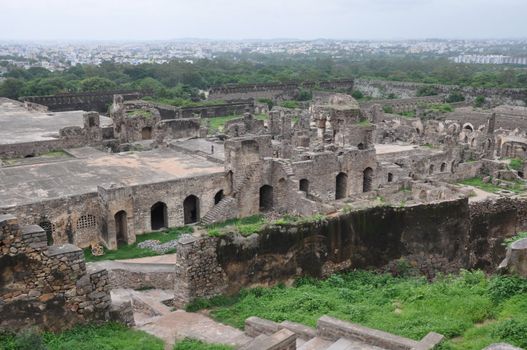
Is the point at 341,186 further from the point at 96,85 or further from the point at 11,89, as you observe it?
the point at 96,85

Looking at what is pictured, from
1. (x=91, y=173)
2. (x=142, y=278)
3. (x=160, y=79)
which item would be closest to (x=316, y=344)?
(x=142, y=278)

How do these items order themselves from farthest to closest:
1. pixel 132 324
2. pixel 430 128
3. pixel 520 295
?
1. pixel 430 128
2. pixel 132 324
3. pixel 520 295

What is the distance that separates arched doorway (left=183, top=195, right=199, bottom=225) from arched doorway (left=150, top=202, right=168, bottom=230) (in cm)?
103

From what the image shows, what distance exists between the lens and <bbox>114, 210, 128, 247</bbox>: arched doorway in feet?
74.4

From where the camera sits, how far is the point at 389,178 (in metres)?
30.6

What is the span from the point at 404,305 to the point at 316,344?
8.18ft

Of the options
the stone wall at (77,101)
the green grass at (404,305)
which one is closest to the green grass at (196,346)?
the green grass at (404,305)

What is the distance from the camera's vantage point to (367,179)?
3005cm

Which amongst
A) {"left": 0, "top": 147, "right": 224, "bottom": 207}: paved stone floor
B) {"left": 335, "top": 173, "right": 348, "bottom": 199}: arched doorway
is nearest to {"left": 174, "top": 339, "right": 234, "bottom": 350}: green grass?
{"left": 0, "top": 147, "right": 224, "bottom": 207}: paved stone floor

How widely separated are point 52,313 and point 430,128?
46873 millimetres

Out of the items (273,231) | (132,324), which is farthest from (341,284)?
(132,324)

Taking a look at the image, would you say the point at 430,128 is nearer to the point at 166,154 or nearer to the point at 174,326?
the point at 166,154

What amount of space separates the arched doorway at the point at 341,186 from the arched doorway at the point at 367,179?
1547 mm

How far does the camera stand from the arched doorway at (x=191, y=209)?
25469 millimetres
